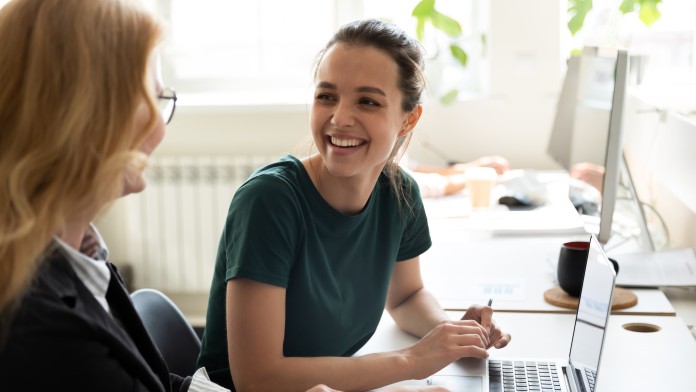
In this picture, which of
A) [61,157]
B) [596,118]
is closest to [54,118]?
[61,157]

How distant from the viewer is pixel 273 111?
3359mm

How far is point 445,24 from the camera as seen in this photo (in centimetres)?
312

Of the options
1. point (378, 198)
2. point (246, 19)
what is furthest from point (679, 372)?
point (246, 19)

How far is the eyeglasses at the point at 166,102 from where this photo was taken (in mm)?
1135

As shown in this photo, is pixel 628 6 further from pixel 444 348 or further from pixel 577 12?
pixel 444 348

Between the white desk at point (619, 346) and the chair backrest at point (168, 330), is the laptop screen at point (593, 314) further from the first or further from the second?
the chair backrest at point (168, 330)

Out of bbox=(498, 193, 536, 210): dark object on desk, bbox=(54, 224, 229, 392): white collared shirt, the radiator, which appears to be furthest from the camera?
the radiator

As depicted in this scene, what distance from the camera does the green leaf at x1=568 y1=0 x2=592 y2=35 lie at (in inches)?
Answer: 115

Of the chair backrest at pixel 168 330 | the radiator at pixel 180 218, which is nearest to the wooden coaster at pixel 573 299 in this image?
the chair backrest at pixel 168 330

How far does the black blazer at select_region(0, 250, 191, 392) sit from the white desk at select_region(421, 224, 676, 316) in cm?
91

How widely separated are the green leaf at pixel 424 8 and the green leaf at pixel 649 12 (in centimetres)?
71

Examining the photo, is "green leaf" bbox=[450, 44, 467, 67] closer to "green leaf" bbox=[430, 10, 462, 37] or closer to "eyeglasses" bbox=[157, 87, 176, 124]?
"green leaf" bbox=[430, 10, 462, 37]

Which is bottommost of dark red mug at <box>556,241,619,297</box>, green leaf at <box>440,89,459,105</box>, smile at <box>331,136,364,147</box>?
dark red mug at <box>556,241,619,297</box>

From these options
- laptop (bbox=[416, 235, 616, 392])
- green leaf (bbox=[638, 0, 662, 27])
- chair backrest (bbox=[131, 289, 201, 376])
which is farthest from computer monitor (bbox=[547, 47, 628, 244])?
chair backrest (bbox=[131, 289, 201, 376])
